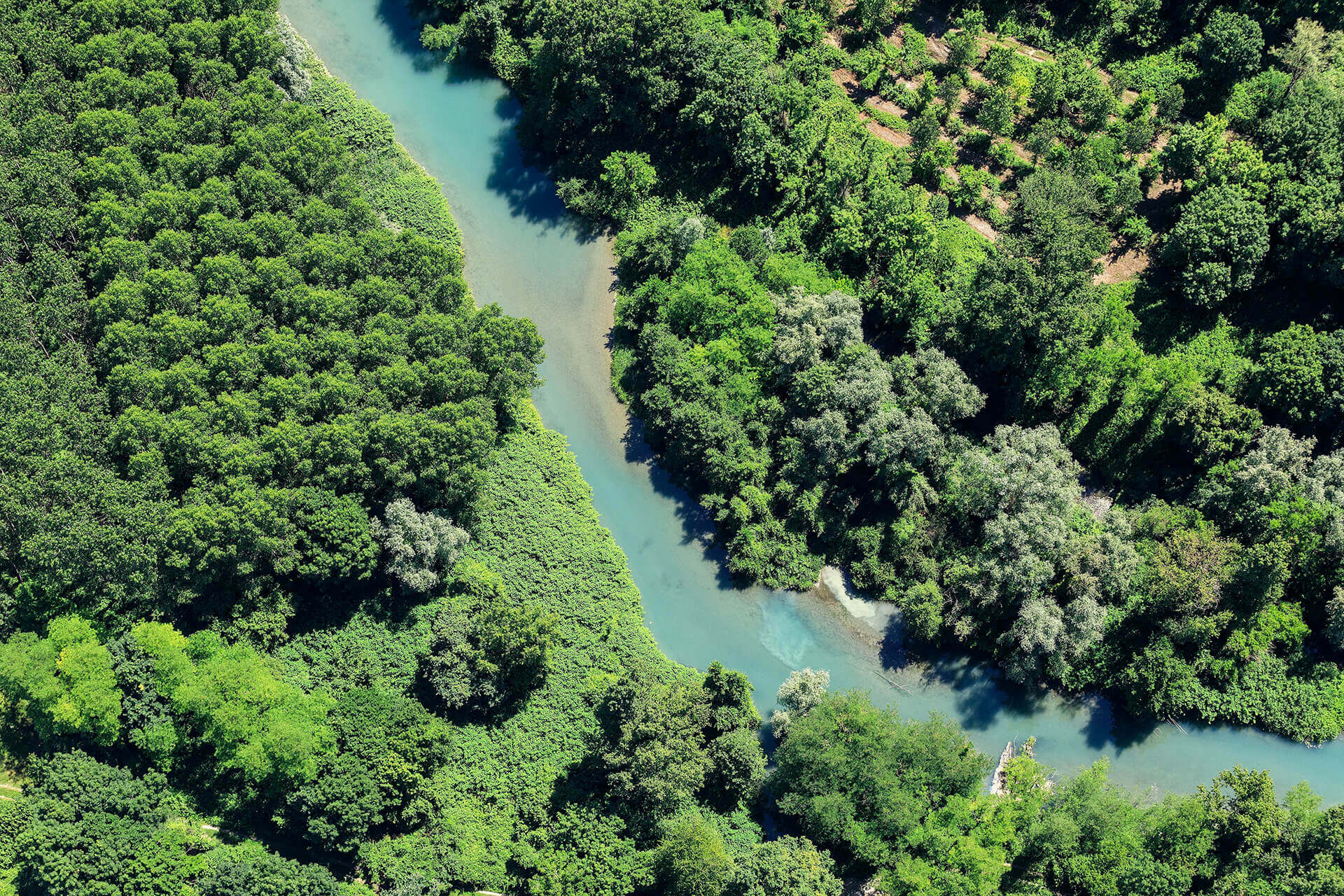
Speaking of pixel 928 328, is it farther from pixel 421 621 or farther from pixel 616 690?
pixel 421 621

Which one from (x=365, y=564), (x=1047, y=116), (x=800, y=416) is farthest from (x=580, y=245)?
(x=1047, y=116)

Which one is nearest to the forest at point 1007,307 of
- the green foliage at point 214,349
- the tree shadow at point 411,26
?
the tree shadow at point 411,26

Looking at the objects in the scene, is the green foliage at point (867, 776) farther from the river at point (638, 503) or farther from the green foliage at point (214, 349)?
the green foliage at point (214, 349)

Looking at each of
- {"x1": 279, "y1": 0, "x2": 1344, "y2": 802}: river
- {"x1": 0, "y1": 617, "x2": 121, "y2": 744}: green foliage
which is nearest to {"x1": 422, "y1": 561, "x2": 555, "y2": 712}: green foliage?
{"x1": 279, "y1": 0, "x2": 1344, "y2": 802}: river

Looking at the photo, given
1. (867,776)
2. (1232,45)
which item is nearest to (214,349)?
(867,776)

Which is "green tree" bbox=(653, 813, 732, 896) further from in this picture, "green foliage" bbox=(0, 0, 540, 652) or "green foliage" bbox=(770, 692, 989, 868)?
"green foliage" bbox=(0, 0, 540, 652)

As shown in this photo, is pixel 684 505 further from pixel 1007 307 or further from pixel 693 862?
pixel 1007 307
